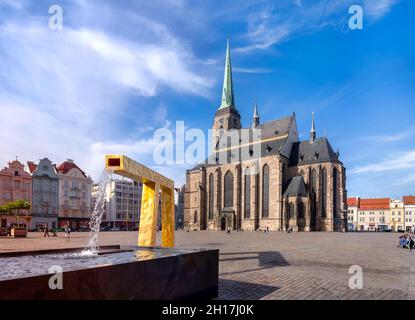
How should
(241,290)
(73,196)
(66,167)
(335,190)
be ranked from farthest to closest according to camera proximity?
(66,167)
(73,196)
(335,190)
(241,290)

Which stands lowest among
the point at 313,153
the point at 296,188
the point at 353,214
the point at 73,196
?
the point at 353,214

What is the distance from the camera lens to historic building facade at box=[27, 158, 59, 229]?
198ft

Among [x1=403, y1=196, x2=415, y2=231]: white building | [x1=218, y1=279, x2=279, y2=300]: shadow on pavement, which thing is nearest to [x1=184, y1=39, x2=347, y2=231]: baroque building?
[x1=218, y1=279, x2=279, y2=300]: shadow on pavement

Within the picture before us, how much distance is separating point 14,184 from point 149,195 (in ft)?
191

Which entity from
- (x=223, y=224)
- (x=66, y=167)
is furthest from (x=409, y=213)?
(x=66, y=167)

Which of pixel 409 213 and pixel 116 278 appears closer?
pixel 116 278

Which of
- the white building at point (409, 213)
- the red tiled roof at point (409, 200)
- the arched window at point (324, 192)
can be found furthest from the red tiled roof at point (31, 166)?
the red tiled roof at point (409, 200)

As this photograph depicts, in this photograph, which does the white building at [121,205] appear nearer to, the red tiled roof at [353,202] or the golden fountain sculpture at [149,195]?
the red tiled roof at [353,202]

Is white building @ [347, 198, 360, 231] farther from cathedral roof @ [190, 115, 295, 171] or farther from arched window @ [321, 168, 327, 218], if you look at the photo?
cathedral roof @ [190, 115, 295, 171]

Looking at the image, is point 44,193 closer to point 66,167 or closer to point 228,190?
point 66,167

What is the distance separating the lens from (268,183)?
202 ft

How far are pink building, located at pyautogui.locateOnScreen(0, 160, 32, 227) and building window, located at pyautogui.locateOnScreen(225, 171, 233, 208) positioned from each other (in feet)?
127
